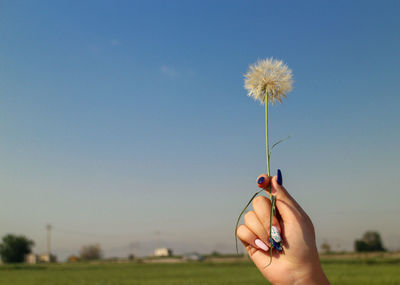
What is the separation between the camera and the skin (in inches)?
74.2

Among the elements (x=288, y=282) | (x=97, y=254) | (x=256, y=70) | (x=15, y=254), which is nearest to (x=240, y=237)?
(x=288, y=282)

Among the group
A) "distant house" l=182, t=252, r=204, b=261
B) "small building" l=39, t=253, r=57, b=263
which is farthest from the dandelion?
"small building" l=39, t=253, r=57, b=263

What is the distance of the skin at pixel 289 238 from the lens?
1885mm

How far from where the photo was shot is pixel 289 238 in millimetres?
1884

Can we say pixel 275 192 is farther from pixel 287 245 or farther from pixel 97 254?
pixel 97 254

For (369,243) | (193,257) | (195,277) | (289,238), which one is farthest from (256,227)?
(369,243)

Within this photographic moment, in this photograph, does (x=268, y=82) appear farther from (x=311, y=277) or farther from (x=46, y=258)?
(x=46, y=258)

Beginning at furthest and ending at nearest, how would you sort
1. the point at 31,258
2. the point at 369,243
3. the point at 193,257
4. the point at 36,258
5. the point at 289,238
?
the point at 36,258 → the point at 31,258 → the point at 369,243 → the point at 193,257 → the point at 289,238

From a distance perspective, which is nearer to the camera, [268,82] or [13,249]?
[268,82]

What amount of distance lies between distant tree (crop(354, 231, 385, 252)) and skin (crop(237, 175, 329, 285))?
5156 inches

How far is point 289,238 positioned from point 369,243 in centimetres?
13999

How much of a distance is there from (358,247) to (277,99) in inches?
5194

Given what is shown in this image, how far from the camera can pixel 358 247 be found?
4692 inches

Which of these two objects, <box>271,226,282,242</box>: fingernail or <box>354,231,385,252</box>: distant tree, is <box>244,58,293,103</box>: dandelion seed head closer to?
<box>271,226,282,242</box>: fingernail
